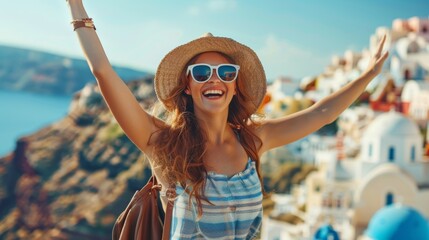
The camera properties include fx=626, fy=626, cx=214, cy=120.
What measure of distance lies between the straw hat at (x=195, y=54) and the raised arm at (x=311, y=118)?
0.36ft

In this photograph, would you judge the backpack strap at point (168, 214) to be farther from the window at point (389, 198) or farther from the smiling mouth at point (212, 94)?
the window at point (389, 198)

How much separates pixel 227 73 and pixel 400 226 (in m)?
8.52

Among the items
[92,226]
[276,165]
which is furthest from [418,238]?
[92,226]

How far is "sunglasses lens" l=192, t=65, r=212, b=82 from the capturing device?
1.50 metres

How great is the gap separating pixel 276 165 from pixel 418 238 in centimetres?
1507

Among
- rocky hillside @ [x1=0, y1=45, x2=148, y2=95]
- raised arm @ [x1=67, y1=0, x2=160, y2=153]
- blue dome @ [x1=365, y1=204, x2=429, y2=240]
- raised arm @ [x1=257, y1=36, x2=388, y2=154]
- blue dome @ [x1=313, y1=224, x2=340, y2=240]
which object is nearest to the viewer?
raised arm @ [x1=67, y1=0, x2=160, y2=153]

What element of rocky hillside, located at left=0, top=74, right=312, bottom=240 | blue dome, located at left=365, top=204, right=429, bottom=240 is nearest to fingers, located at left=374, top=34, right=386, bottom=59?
blue dome, located at left=365, top=204, right=429, bottom=240

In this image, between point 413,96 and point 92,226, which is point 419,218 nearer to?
point 413,96

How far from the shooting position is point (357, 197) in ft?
47.3

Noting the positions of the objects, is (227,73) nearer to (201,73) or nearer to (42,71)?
(201,73)

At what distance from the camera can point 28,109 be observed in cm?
6406

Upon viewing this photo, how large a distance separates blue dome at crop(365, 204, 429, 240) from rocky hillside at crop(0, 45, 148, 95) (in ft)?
161

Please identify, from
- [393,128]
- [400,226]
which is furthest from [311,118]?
[393,128]

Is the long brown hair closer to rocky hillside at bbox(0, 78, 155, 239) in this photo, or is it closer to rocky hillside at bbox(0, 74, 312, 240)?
rocky hillside at bbox(0, 78, 155, 239)
